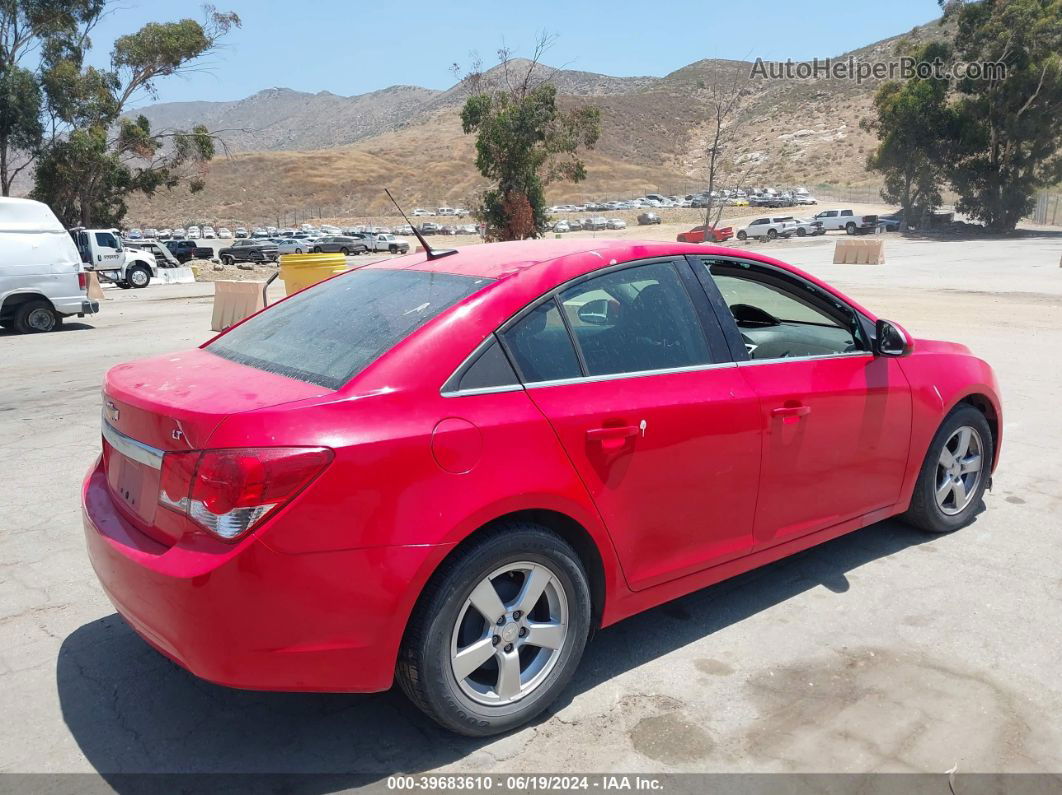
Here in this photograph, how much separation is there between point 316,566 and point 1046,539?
416cm

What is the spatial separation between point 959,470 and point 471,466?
329 centimetres

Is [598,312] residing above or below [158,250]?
above

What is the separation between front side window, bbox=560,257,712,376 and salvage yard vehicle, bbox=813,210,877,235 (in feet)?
184

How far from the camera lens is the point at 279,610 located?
8.60ft

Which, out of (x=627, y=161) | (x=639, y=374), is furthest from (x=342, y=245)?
(x=627, y=161)

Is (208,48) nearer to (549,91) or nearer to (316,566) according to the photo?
(549,91)

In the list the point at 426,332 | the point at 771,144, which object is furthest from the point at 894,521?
the point at 771,144

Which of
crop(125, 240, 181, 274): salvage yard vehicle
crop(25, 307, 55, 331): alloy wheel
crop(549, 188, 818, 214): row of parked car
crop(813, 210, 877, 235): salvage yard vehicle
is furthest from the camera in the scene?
crop(549, 188, 818, 214): row of parked car

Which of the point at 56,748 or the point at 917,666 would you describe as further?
the point at 917,666

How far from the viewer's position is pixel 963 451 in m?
4.90

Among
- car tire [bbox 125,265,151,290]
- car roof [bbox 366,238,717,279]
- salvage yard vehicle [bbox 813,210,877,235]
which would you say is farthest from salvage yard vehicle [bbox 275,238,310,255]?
car roof [bbox 366,238,717,279]

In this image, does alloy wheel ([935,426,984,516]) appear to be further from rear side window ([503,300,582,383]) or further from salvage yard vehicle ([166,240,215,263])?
salvage yard vehicle ([166,240,215,263])

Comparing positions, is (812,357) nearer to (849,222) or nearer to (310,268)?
(310,268)

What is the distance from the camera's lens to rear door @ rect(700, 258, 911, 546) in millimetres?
3764
